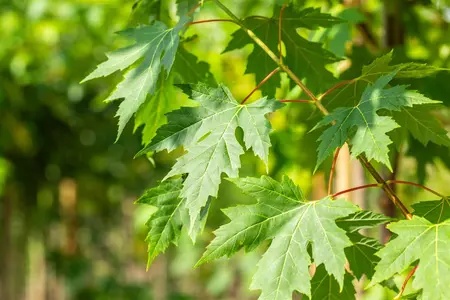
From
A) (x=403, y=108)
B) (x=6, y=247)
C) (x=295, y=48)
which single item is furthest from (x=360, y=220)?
(x=6, y=247)

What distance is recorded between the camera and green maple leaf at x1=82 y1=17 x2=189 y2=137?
1.32 meters

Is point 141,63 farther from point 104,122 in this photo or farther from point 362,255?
point 104,122

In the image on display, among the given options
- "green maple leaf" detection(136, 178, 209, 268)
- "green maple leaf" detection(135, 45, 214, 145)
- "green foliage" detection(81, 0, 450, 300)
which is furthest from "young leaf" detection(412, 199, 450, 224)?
"green maple leaf" detection(135, 45, 214, 145)

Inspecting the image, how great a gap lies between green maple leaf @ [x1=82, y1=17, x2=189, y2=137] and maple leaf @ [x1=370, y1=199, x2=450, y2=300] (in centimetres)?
53

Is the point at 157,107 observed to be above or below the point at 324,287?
above

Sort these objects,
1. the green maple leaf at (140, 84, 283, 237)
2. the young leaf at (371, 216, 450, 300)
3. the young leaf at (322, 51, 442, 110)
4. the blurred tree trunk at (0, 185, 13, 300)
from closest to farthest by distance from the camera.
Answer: the young leaf at (371, 216, 450, 300) < the green maple leaf at (140, 84, 283, 237) < the young leaf at (322, 51, 442, 110) < the blurred tree trunk at (0, 185, 13, 300)

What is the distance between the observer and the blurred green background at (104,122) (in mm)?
2291

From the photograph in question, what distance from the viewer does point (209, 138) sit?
1242 millimetres

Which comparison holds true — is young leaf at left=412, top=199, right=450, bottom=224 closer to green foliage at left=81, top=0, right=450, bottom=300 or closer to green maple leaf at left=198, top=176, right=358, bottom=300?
green foliage at left=81, top=0, right=450, bottom=300

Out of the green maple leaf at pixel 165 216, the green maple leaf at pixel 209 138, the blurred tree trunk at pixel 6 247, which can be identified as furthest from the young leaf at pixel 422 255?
the blurred tree trunk at pixel 6 247

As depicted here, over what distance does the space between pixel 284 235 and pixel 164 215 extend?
10.7 inches

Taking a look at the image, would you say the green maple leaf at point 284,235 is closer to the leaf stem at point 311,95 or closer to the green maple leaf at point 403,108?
the leaf stem at point 311,95

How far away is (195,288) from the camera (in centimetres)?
2352

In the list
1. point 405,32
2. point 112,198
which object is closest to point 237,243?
point 405,32
